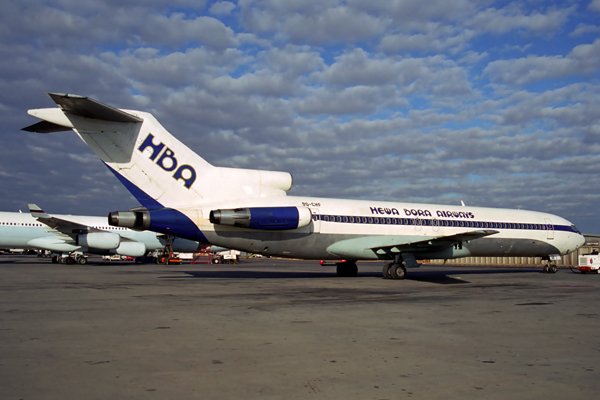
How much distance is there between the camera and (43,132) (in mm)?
14547

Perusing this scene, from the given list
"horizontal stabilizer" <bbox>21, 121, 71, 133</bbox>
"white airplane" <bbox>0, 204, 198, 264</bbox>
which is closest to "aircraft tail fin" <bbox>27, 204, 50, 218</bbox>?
"white airplane" <bbox>0, 204, 198, 264</bbox>

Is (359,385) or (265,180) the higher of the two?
(265,180)

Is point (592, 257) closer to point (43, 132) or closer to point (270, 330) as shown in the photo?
point (270, 330)

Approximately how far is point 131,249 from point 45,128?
22.5m

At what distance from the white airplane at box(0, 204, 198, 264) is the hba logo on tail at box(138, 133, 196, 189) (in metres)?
20.3

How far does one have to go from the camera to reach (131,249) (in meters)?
35.4

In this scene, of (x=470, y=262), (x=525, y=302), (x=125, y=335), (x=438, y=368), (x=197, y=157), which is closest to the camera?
(x=438, y=368)

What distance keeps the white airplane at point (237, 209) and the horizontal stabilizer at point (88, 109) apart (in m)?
0.03

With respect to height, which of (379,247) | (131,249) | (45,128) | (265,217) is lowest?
(131,249)

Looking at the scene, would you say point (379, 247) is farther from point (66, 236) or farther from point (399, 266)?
point (66, 236)

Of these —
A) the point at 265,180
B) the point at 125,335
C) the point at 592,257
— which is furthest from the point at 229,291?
the point at 592,257

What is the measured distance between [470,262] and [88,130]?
5351 centimetres

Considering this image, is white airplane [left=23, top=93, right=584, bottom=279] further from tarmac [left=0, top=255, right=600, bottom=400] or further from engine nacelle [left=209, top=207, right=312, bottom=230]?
tarmac [left=0, top=255, right=600, bottom=400]

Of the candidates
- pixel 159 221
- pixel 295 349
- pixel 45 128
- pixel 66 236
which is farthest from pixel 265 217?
pixel 66 236
